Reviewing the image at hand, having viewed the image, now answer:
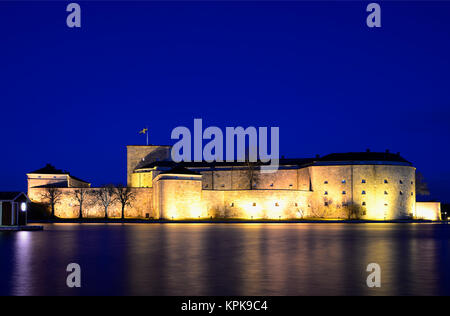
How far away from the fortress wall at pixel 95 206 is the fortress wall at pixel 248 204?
25.1 ft

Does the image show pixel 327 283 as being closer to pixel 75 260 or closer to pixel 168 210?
pixel 75 260

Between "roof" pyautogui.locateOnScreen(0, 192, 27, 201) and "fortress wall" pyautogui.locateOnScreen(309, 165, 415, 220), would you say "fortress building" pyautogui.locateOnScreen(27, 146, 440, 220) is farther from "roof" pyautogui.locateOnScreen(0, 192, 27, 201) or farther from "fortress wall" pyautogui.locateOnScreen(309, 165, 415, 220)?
"roof" pyautogui.locateOnScreen(0, 192, 27, 201)

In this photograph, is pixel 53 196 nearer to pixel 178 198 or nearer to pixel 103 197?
pixel 103 197

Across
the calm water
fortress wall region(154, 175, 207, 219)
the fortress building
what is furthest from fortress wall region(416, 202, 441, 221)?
the calm water

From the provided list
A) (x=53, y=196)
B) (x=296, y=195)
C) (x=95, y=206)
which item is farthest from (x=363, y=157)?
(x=53, y=196)

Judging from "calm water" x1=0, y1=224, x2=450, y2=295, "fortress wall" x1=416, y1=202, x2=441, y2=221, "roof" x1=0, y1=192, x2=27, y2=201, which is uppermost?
"roof" x1=0, y1=192, x2=27, y2=201

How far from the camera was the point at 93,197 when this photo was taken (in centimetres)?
6725

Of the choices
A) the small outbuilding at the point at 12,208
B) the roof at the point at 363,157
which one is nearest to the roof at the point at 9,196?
the small outbuilding at the point at 12,208

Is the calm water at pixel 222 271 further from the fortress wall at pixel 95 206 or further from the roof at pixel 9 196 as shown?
the fortress wall at pixel 95 206

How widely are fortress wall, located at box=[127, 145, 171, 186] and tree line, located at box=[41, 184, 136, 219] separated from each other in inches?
548

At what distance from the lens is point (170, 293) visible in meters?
11.0

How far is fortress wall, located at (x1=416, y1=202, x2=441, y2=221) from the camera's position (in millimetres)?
73312

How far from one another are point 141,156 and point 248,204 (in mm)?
23157
